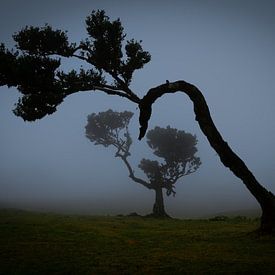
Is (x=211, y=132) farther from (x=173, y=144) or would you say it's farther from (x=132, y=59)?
(x=173, y=144)

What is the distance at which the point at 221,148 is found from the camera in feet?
65.4

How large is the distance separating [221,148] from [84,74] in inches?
403

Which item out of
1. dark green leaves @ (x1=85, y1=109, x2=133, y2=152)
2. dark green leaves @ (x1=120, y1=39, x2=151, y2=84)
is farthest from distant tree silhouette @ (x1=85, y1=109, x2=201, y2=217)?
dark green leaves @ (x1=120, y1=39, x2=151, y2=84)

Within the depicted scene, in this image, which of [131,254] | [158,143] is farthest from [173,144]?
[131,254]

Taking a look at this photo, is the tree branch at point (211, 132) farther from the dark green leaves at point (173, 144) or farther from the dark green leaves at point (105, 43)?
the dark green leaves at point (173, 144)

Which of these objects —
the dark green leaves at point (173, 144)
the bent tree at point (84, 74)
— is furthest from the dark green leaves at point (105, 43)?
the dark green leaves at point (173, 144)

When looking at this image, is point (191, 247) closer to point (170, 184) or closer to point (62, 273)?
point (62, 273)

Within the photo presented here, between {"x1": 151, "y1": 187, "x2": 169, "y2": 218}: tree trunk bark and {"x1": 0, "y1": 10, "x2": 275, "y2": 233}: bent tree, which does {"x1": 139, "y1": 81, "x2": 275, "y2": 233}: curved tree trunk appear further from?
{"x1": 151, "y1": 187, "x2": 169, "y2": 218}: tree trunk bark

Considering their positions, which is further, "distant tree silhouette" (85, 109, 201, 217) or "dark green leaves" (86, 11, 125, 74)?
"distant tree silhouette" (85, 109, 201, 217)

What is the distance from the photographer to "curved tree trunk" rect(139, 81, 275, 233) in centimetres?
1941

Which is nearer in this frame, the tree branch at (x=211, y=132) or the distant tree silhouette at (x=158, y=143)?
the tree branch at (x=211, y=132)

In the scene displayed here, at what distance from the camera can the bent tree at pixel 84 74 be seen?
2094 cm

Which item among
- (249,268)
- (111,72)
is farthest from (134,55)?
(249,268)

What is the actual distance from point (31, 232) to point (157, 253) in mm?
9774
